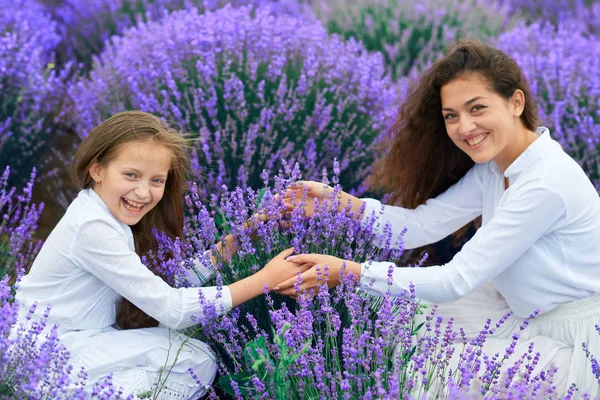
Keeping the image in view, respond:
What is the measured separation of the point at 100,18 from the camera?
567cm

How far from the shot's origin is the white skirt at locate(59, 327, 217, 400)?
2.21m

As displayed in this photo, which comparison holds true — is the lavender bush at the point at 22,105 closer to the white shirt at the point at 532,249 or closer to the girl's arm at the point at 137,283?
the girl's arm at the point at 137,283

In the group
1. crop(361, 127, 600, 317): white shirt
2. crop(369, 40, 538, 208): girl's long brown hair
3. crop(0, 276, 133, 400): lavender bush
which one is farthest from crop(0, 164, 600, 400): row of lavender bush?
crop(369, 40, 538, 208): girl's long brown hair

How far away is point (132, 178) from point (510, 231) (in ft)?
3.91

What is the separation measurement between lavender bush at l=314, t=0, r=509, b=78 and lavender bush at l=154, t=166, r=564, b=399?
2.75 meters

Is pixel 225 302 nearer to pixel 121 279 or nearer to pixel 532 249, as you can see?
pixel 121 279

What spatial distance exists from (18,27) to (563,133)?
3.21 meters

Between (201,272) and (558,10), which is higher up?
(558,10)

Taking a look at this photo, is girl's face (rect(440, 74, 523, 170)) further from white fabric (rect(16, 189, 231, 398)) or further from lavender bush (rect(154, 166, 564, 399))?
white fabric (rect(16, 189, 231, 398))


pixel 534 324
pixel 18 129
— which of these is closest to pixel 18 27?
pixel 18 129

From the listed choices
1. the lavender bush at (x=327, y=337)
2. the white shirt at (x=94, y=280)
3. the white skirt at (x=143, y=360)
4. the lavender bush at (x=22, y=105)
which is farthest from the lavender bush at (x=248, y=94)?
the white skirt at (x=143, y=360)

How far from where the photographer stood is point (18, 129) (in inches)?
153

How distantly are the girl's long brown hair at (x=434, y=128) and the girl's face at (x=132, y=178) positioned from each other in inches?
40.3

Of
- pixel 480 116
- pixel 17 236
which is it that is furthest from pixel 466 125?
pixel 17 236
